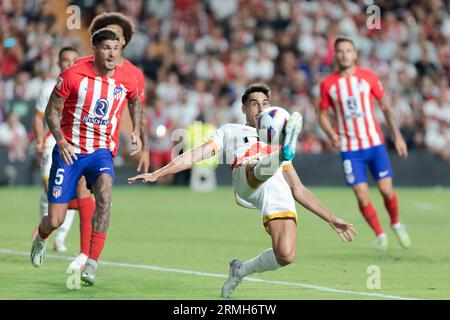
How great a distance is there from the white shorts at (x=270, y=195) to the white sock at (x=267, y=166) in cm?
27

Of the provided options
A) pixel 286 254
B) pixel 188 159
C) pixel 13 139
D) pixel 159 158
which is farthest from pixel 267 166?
pixel 159 158

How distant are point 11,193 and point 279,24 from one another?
8684mm

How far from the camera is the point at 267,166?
26.9 ft

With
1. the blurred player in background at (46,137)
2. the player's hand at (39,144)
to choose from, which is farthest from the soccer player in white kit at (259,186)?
the player's hand at (39,144)

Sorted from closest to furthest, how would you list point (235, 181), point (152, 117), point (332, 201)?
point (235, 181) < point (332, 201) < point (152, 117)

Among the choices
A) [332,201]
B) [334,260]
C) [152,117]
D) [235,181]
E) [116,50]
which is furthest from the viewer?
[152,117]

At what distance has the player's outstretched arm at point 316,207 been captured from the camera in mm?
8141

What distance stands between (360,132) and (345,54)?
94 cm

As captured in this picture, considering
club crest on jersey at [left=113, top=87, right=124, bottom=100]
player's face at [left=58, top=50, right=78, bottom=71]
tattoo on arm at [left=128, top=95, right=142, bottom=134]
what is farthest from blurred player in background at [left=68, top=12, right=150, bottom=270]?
player's face at [left=58, top=50, right=78, bottom=71]

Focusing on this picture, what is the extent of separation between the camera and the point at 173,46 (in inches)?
1017

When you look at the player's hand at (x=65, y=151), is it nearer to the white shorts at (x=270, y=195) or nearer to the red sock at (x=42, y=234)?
the red sock at (x=42, y=234)

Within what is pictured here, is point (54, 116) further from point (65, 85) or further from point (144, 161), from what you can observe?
point (144, 161)

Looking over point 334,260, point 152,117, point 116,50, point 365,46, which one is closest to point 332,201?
point 152,117
